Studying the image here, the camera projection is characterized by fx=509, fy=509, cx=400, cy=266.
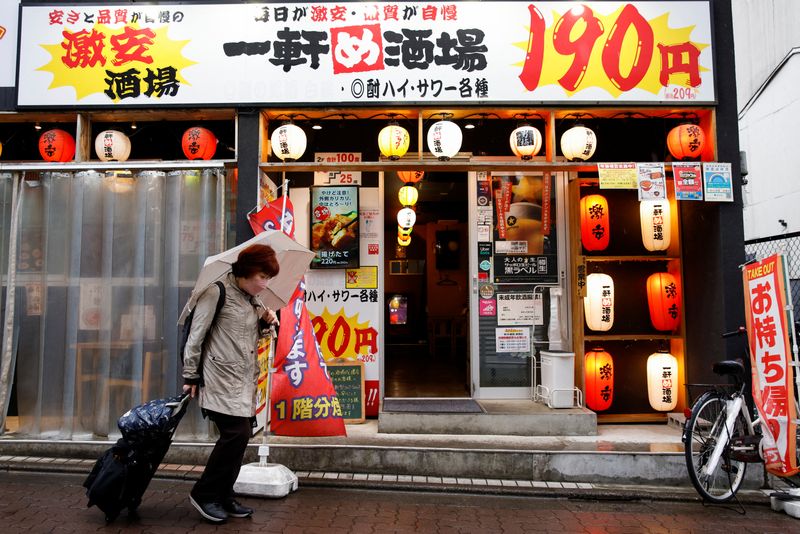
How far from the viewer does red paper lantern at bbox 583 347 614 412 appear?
734cm

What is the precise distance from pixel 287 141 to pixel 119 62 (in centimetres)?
241

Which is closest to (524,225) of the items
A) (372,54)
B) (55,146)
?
(372,54)

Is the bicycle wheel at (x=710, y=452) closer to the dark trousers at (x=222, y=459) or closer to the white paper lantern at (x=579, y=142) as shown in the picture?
the white paper lantern at (x=579, y=142)

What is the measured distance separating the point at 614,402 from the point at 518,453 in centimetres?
267

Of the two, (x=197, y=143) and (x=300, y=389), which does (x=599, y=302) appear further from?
(x=197, y=143)

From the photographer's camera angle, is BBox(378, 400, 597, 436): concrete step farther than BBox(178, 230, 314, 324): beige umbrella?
Yes

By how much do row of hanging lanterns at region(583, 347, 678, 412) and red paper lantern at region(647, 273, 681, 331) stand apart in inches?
17.8

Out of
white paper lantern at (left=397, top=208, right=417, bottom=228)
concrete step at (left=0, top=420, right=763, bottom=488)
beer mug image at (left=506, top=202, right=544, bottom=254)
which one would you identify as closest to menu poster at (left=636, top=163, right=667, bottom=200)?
beer mug image at (left=506, top=202, right=544, bottom=254)

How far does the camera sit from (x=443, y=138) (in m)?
6.48

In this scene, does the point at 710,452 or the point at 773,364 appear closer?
the point at 773,364

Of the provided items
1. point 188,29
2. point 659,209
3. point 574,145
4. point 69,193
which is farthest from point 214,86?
point 659,209

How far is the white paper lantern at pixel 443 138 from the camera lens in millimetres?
6473

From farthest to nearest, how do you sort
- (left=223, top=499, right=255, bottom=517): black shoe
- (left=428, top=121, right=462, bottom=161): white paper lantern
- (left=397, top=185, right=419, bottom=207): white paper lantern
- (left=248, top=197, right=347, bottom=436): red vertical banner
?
(left=397, top=185, right=419, bottom=207): white paper lantern → (left=428, top=121, right=462, bottom=161): white paper lantern → (left=248, top=197, right=347, bottom=436): red vertical banner → (left=223, top=499, right=255, bottom=517): black shoe

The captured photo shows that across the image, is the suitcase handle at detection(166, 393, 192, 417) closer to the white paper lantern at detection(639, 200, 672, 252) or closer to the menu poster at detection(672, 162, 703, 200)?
the menu poster at detection(672, 162, 703, 200)
